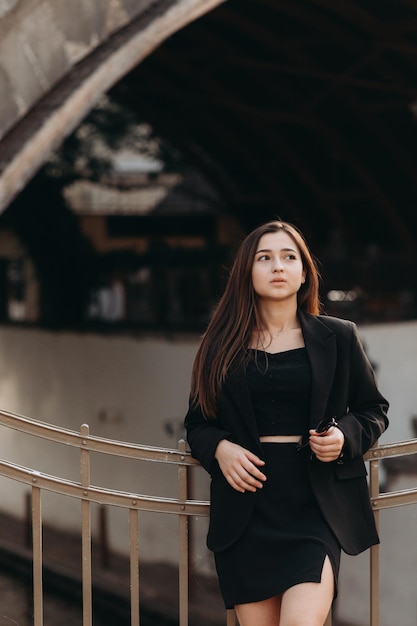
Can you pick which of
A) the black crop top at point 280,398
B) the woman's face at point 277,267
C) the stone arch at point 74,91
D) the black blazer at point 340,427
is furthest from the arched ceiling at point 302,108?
the black crop top at point 280,398

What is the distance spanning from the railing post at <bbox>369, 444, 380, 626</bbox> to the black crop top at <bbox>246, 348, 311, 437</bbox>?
0.41 meters

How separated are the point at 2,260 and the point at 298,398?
1973 cm

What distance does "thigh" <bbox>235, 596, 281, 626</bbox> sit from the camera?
9.37ft

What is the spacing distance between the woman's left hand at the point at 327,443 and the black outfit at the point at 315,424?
0.17ft

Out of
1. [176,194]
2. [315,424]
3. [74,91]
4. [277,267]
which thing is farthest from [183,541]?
[176,194]

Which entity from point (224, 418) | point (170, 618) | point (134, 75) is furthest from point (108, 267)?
point (224, 418)

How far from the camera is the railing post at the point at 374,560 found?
10.5ft

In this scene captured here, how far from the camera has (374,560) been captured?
3.28 m

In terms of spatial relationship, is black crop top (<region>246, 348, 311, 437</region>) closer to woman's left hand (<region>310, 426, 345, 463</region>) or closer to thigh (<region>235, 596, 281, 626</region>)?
woman's left hand (<region>310, 426, 345, 463</region>)

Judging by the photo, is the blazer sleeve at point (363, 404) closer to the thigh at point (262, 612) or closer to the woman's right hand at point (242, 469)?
the woman's right hand at point (242, 469)

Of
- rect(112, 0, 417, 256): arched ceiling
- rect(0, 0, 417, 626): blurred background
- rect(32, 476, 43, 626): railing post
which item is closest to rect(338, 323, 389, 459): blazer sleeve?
rect(32, 476, 43, 626): railing post

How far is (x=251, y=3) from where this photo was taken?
17.8 meters

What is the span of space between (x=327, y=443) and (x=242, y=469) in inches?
10.2

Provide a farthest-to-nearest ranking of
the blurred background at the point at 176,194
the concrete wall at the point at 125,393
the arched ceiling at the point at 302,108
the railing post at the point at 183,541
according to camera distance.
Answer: the arched ceiling at the point at 302,108 < the concrete wall at the point at 125,393 < the blurred background at the point at 176,194 < the railing post at the point at 183,541
